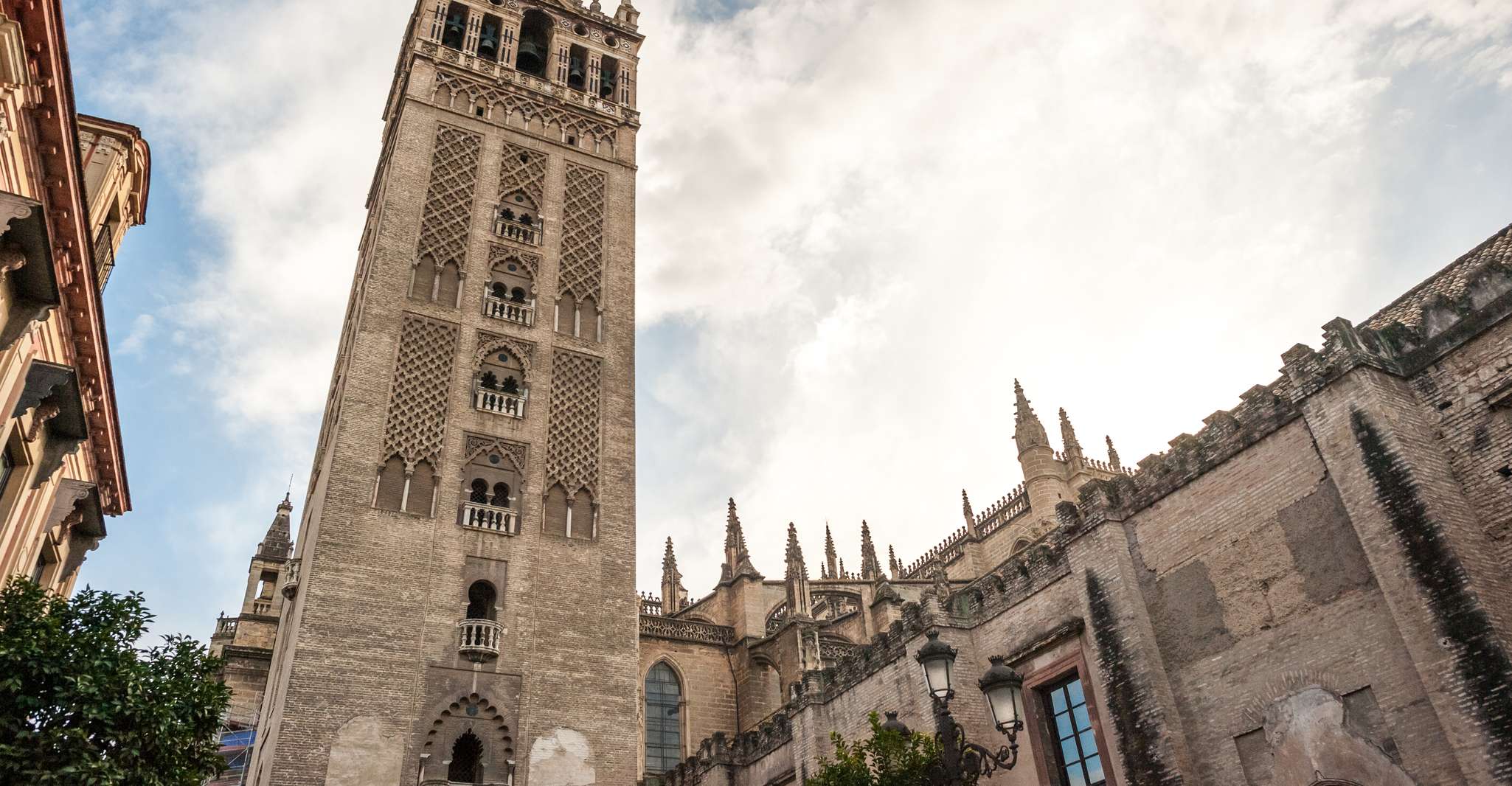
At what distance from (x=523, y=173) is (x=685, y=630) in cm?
1287

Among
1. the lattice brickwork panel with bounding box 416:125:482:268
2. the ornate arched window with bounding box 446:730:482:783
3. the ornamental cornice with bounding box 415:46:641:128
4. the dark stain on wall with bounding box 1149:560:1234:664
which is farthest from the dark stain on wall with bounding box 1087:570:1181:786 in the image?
the ornamental cornice with bounding box 415:46:641:128

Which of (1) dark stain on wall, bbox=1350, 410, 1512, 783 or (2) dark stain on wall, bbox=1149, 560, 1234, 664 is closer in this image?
(1) dark stain on wall, bbox=1350, 410, 1512, 783

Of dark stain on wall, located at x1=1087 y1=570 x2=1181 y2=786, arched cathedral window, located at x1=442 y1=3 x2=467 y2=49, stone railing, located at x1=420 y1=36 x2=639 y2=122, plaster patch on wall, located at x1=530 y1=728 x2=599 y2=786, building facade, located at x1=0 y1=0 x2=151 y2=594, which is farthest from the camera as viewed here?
arched cathedral window, located at x1=442 y1=3 x2=467 y2=49

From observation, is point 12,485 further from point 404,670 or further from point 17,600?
point 404,670

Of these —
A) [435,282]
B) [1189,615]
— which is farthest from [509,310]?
[1189,615]

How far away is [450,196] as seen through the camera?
25.2 m

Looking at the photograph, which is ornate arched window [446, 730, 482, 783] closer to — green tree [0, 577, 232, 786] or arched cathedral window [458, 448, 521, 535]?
arched cathedral window [458, 448, 521, 535]

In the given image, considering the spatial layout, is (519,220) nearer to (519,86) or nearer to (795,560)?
(519,86)

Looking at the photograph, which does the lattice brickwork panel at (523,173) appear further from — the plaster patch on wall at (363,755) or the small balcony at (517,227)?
the plaster patch on wall at (363,755)

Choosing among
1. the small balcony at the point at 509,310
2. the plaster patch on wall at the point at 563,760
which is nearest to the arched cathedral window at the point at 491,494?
the small balcony at the point at 509,310

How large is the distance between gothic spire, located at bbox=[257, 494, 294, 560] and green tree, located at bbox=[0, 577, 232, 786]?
25313 mm

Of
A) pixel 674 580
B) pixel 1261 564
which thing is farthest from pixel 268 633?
pixel 1261 564

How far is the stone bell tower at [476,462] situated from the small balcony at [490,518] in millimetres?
38

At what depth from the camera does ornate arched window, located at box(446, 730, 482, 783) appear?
19.1 m
